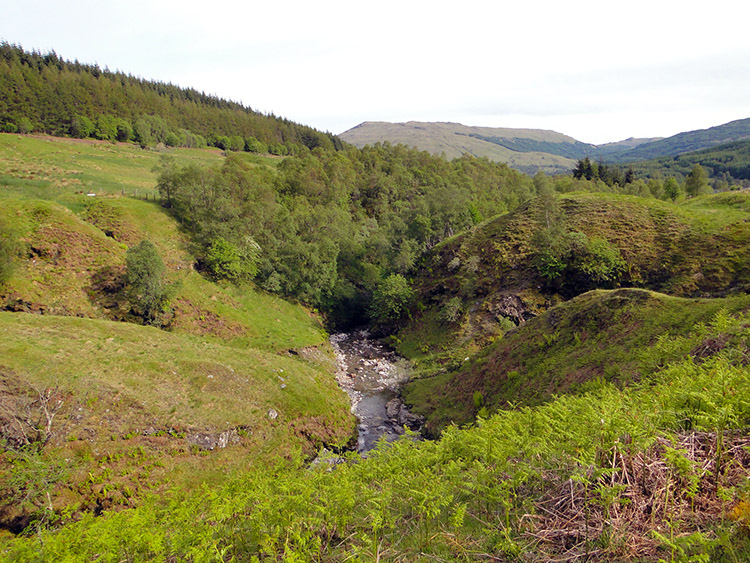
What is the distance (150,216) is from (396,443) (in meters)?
48.5

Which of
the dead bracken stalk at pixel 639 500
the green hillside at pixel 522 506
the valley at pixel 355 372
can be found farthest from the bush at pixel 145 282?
the dead bracken stalk at pixel 639 500

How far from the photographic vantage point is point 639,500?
5590 millimetres

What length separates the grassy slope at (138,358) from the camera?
62.1 feet

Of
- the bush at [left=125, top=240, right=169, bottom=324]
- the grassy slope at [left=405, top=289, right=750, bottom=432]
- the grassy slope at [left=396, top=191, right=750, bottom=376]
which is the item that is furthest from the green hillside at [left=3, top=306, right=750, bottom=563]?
the grassy slope at [left=396, top=191, right=750, bottom=376]

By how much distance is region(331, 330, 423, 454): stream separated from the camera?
93.2 feet

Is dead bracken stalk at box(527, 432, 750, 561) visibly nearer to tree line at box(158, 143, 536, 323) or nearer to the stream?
the stream

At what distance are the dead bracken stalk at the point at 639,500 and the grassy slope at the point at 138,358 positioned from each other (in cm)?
1707

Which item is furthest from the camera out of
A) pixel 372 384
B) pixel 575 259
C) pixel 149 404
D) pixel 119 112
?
pixel 119 112

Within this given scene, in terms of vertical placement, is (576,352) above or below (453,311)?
above

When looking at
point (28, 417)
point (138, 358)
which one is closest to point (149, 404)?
point (138, 358)

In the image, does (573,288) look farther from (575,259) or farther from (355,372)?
(355,372)

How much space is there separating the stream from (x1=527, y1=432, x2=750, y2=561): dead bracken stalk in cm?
1673

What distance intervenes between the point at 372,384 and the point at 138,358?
2011cm

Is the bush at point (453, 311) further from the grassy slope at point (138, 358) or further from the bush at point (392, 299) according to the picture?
the grassy slope at point (138, 358)
